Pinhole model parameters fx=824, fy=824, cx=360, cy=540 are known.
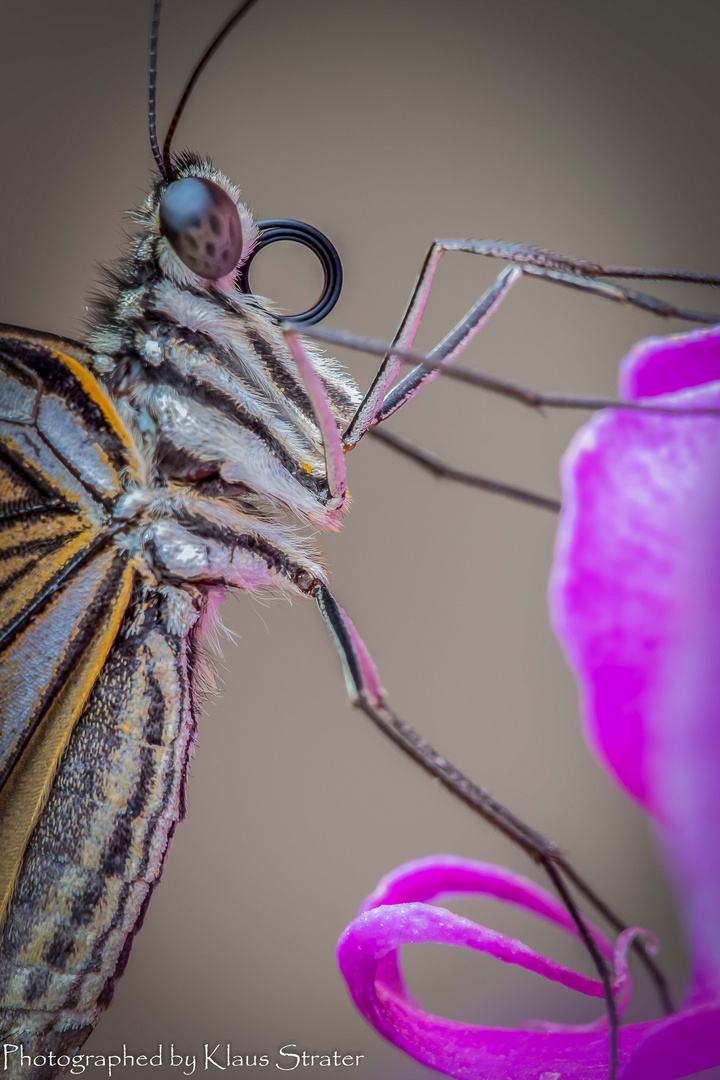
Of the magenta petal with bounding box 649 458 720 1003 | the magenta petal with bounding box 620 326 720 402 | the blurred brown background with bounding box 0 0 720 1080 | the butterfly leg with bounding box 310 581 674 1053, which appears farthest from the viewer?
the blurred brown background with bounding box 0 0 720 1080

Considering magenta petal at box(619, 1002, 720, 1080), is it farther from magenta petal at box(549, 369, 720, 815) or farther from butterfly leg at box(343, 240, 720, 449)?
butterfly leg at box(343, 240, 720, 449)

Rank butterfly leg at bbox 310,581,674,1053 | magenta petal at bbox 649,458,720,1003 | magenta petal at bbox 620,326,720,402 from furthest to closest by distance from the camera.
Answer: butterfly leg at bbox 310,581,674,1053 → magenta petal at bbox 620,326,720,402 → magenta petal at bbox 649,458,720,1003

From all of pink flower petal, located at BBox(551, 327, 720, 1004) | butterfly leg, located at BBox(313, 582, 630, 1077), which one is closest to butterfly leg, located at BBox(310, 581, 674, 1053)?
butterfly leg, located at BBox(313, 582, 630, 1077)

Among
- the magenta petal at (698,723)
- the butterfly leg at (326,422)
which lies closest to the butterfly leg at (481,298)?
the butterfly leg at (326,422)

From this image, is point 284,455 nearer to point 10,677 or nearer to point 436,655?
point 10,677

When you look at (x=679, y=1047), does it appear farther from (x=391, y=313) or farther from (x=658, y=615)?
(x=391, y=313)

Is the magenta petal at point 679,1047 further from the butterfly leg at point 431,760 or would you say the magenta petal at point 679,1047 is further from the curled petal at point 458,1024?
the butterfly leg at point 431,760
